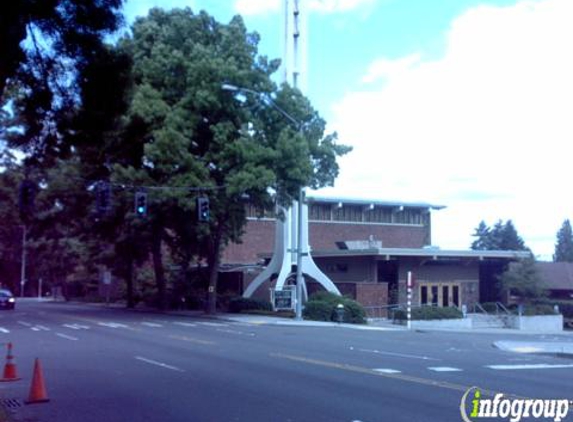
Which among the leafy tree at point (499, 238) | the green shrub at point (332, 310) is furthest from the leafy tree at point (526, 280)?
the leafy tree at point (499, 238)

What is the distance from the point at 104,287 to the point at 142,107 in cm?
4412

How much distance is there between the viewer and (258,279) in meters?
47.1

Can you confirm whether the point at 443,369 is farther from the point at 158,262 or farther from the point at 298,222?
the point at 158,262

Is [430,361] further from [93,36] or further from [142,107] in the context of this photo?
[142,107]

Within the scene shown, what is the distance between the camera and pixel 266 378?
14875 mm

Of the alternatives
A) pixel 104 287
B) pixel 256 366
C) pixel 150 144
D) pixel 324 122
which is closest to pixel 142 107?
pixel 150 144

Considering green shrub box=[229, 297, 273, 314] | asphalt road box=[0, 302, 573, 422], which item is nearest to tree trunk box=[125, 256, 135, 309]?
green shrub box=[229, 297, 273, 314]

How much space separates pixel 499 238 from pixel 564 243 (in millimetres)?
22624

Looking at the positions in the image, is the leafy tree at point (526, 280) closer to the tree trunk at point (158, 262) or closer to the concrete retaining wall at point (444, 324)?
the concrete retaining wall at point (444, 324)

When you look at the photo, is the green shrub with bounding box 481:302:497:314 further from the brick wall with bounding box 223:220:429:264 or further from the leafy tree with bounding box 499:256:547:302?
the brick wall with bounding box 223:220:429:264

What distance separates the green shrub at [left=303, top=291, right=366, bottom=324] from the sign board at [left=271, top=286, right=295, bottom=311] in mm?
2915

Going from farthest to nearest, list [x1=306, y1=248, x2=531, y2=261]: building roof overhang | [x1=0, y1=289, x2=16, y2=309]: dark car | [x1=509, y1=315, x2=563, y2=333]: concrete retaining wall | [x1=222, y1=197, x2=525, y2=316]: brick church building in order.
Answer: [x1=0, y1=289, x2=16, y2=309]: dark car
[x1=222, y1=197, x2=525, y2=316]: brick church building
[x1=306, y1=248, x2=531, y2=261]: building roof overhang
[x1=509, y1=315, x2=563, y2=333]: concrete retaining wall

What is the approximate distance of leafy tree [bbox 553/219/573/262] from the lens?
11675 centimetres

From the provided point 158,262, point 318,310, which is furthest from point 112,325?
point 158,262
